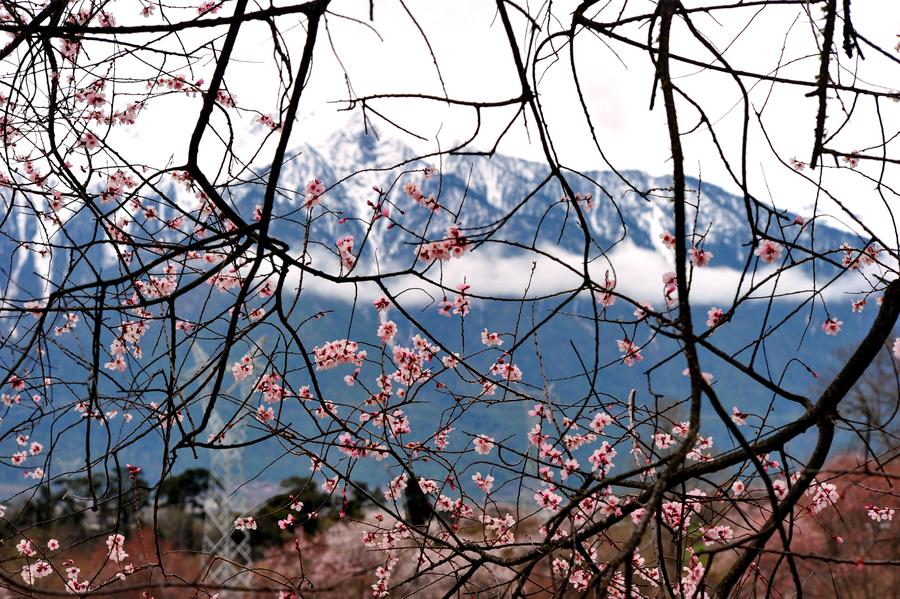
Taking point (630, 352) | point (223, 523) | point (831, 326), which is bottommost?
point (630, 352)

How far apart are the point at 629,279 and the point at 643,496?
584 feet

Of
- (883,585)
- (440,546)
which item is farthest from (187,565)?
(440,546)

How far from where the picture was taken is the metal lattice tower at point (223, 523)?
2.55 metres

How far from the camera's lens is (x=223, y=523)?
29188mm

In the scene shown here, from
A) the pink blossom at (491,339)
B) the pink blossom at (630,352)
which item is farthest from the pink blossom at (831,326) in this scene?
the pink blossom at (491,339)

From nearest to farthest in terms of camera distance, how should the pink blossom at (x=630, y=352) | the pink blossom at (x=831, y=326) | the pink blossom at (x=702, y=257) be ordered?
the pink blossom at (x=630, y=352), the pink blossom at (x=702, y=257), the pink blossom at (x=831, y=326)

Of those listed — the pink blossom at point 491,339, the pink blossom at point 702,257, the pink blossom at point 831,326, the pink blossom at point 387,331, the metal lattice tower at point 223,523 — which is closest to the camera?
the metal lattice tower at point 223,523

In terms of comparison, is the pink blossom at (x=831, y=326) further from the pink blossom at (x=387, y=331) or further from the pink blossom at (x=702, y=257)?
the pink blossom at (x=387, y=331)

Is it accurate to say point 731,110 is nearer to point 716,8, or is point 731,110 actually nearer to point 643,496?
point 716,8

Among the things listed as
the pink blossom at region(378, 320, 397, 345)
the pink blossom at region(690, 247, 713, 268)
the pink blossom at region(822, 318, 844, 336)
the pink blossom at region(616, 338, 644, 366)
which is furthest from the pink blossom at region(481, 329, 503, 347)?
the pink blossom at region(822, 318, 844, 336)

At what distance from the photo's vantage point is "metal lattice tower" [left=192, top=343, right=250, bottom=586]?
255 cm

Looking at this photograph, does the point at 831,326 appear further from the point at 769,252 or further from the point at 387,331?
the point at 387,331

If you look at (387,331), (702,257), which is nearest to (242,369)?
(387,331)

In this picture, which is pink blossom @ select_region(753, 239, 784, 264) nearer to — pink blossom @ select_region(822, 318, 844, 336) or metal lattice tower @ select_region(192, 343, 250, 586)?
pink blossom @ select_region(822, 318, 844, 336)
